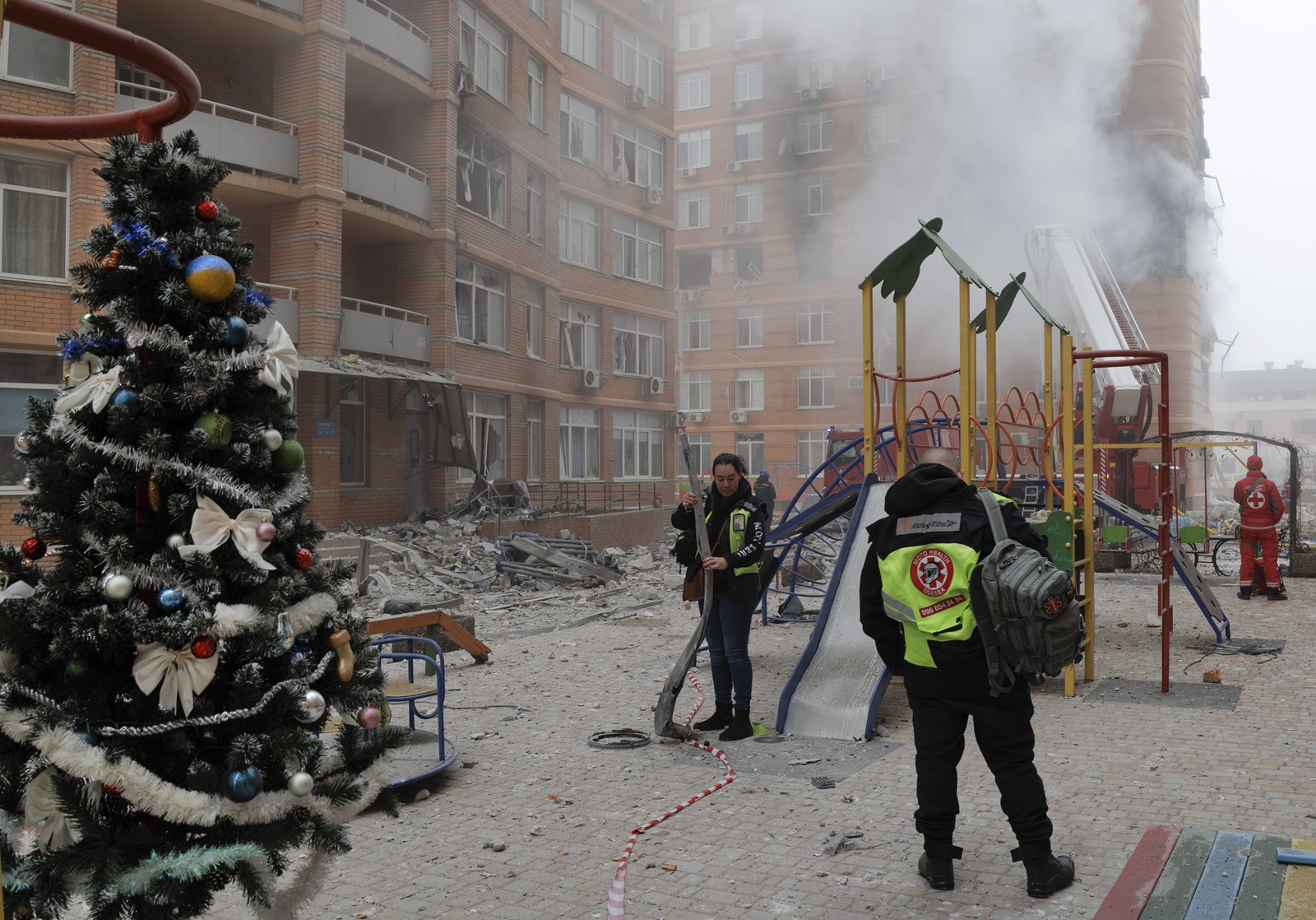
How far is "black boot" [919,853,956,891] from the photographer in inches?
169

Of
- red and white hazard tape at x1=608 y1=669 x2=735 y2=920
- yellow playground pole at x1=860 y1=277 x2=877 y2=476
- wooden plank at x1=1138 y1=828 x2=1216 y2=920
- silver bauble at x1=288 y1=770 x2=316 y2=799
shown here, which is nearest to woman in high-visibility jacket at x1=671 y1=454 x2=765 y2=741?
red and white hazard tape at x1=608 y1=669 x2=735 y2=920

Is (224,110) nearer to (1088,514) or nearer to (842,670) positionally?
(842,670)

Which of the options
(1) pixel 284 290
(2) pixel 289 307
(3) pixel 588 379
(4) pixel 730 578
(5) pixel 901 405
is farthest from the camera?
(3) pixel 588 379

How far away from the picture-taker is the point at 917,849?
15.7ft

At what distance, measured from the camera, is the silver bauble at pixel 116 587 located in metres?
3.04

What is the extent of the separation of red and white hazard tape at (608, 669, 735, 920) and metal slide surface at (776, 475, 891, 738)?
0.69 meters

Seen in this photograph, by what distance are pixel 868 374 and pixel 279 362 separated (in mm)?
5717

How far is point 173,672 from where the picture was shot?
10.3 ft

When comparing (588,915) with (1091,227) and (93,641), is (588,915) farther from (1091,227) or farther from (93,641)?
(1091,227)

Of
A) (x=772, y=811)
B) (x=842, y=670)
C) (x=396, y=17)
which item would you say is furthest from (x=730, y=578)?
(x=396, y=17)

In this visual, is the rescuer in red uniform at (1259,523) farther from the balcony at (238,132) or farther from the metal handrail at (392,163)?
the metal handrail at (392,163)

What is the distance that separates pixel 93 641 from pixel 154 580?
0.78ft

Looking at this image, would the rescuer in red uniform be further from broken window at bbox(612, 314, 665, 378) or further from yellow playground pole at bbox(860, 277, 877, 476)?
broken window at bbox(612, 314, 665, 378)

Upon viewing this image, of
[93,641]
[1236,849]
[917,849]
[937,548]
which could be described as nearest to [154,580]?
[93,641]
